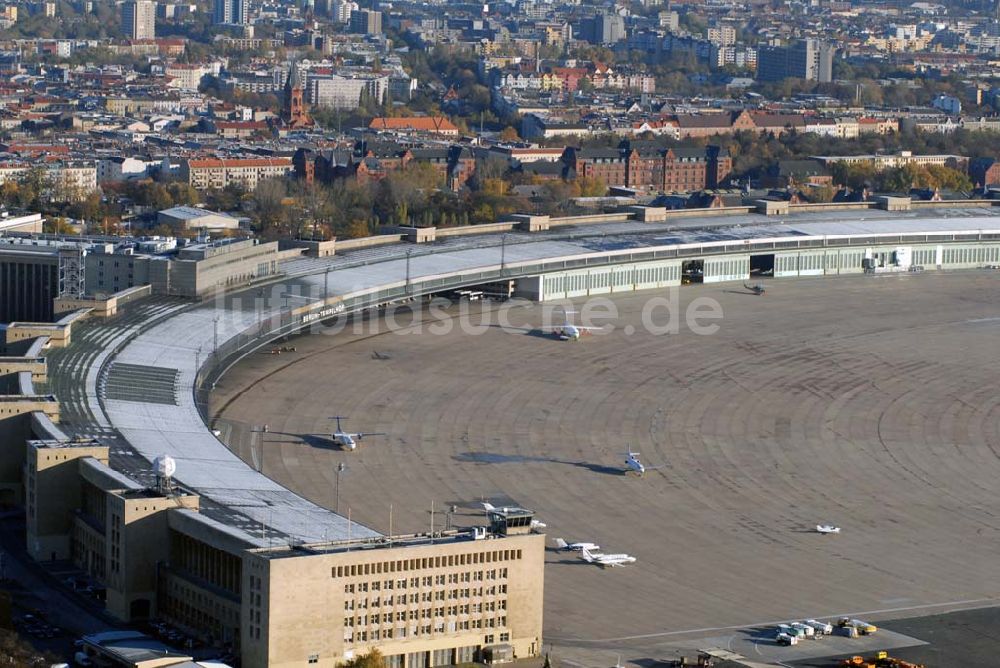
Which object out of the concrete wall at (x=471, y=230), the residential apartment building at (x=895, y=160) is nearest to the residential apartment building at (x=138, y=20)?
the residential apartment building at (x=895, y=160)

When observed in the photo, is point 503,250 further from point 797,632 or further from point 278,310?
point 797,632

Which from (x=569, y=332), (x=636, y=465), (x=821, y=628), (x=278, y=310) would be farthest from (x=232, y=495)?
(x=569, y=332)

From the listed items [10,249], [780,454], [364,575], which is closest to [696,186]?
[10,249]

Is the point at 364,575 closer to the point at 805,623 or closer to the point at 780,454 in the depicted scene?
the point at 805,623

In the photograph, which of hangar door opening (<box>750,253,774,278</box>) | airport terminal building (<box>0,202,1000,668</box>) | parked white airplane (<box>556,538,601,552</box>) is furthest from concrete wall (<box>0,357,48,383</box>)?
hangar door opening (<box>750,253,774,278</box>)

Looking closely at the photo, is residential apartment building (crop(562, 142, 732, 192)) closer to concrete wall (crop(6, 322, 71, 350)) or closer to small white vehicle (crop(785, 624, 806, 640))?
concrete wall (crop(6, 322, 71, 350))
